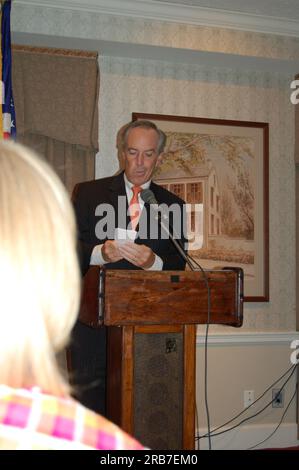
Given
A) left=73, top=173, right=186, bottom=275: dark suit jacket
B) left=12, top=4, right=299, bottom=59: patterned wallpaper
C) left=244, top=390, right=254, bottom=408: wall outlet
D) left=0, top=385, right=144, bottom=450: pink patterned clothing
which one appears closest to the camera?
left=0, top=385, right=144, bottom=450: pink patterned clothing

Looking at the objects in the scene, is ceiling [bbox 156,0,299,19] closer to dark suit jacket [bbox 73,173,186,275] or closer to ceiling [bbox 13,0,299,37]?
ceiling [bbox 13,0,299,37]

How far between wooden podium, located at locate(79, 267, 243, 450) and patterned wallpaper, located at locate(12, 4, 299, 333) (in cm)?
178

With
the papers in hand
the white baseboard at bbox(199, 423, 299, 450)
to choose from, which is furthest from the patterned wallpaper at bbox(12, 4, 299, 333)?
the papers in hand

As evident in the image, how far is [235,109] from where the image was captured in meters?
4.15

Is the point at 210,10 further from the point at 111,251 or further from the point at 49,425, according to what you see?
the point at 49,425

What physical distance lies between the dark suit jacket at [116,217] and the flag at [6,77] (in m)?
0.77

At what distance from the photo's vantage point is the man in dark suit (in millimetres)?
2430

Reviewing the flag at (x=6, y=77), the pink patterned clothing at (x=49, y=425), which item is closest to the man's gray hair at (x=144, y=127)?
the flag at (x=6, y=77)

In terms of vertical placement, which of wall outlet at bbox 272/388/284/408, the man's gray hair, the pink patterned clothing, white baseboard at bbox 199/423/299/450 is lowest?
white baseboard at bbox 199/423/299/450

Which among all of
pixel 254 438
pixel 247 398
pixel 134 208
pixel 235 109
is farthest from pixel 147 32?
pixel 254 438

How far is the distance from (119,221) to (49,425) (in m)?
1.97
